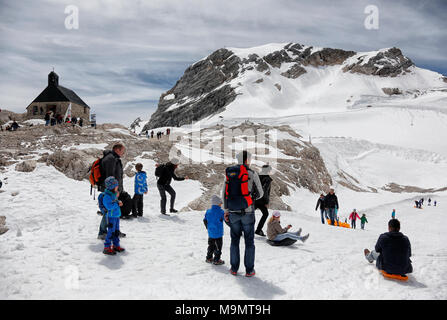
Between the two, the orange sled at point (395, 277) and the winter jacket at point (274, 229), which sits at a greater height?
the winter jacket at point (274, 229)

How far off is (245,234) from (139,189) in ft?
19.4

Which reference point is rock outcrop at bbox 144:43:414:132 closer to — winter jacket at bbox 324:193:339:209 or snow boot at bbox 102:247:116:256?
winter jacket at bbox 324:193:339:209

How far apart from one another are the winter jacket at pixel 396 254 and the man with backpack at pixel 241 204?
270 centimetres

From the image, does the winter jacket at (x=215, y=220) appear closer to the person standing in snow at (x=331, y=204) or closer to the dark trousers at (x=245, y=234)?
the dark trousers at (x=245, y=234)

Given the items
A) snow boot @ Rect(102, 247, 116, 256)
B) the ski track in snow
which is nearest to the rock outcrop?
the ski track in snow

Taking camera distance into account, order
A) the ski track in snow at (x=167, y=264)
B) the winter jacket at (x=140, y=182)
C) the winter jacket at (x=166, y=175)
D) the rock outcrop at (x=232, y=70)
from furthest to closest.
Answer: the rock outcrop at (x=232, y=70), the winter jacket at (x=166, y=175), the winter jacket at (x=140, y=182), the ski track in snow at (x=167, y=264)

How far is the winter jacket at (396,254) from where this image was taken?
5914mm

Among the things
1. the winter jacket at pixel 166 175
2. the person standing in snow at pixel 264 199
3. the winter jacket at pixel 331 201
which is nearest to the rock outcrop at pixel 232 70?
the winter jacket at pixel 331 201

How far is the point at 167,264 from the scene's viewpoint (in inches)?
264

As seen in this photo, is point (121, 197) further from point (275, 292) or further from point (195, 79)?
point (195, 79)

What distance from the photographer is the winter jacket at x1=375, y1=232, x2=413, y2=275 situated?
5.91m

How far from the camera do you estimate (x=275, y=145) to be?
130 ft

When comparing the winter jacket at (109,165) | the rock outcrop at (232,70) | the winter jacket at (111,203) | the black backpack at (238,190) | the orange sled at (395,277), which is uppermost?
the rock outcrop at (232,70)

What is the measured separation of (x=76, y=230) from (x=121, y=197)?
1863 mm
